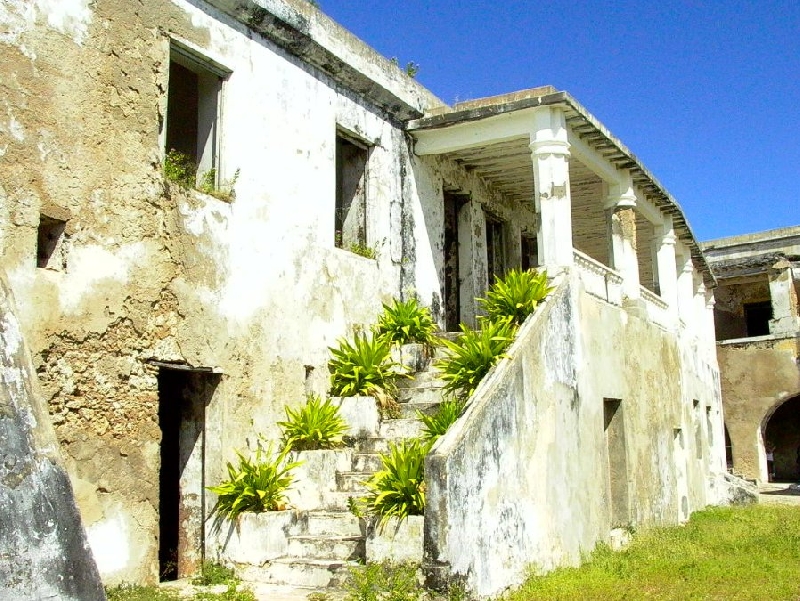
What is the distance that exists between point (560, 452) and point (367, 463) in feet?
6.68

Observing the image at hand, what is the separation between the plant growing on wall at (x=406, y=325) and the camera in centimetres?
1037

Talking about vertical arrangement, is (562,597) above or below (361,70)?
below

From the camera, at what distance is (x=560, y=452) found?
9.00 m

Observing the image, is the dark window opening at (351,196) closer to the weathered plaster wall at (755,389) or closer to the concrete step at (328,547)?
the concrete step at (328,547)

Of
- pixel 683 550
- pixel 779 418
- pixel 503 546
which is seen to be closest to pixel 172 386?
pixel 503 546

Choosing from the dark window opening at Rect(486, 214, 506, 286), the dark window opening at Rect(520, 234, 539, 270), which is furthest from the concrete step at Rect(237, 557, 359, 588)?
the dark window opening at Rect(520, 234, 539, 270)

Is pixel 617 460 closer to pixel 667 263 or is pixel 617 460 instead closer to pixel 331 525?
pixel 667 263

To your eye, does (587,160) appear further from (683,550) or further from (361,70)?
(683,550)

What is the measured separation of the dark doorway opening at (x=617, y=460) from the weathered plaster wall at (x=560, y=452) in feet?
0.09

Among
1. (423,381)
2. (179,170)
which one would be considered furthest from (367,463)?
(179,170)

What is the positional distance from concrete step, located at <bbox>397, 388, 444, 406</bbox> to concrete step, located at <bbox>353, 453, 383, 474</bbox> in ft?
3.36

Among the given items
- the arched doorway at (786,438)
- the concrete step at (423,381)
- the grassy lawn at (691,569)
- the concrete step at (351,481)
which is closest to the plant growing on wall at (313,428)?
the concrete step at (351,481)

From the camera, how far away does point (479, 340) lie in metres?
8.63

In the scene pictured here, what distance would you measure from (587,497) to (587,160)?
14.8 feet
